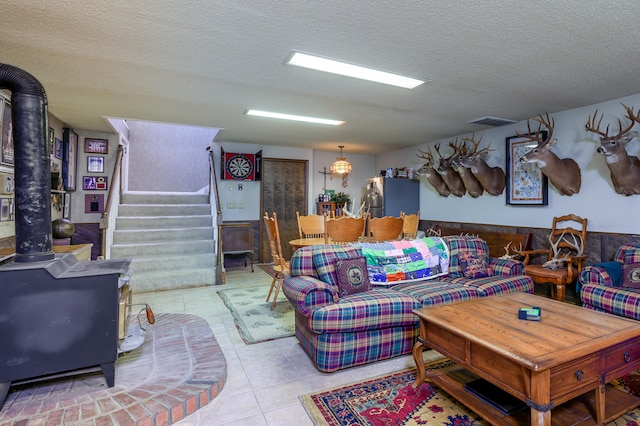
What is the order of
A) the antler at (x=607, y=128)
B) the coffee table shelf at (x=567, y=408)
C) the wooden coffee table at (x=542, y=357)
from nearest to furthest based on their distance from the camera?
the wooden coffee table at (x=542, y=357) → the coffee table shelf at (x=567, y=408) → the antler at (x=607, y=128)

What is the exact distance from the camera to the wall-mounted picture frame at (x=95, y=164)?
543cm

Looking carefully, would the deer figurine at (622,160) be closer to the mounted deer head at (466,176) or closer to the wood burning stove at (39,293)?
the mounted deer head at (466,176)

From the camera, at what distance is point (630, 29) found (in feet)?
7.30

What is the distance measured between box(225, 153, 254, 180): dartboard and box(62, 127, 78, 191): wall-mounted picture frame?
242 cm

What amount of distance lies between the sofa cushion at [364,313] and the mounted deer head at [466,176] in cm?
328

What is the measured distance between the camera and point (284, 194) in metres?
7.00

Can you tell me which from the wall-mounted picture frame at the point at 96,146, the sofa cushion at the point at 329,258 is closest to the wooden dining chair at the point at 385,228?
the sofa cushion at the point at 329,258

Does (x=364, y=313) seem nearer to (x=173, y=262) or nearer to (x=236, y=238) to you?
(x=173, y=262)

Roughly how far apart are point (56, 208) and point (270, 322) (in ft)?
12.0

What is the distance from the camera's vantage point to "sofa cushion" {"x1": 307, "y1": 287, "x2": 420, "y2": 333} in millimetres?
2439

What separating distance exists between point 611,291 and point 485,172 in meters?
2.47

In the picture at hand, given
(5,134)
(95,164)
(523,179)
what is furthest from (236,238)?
(523,179)

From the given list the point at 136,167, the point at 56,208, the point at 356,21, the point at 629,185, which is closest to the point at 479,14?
the point at 356,21

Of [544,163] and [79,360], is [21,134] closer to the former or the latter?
[79,360]
